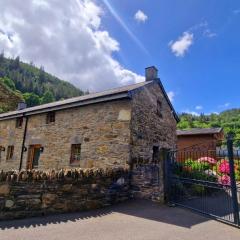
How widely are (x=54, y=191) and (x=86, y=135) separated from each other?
5.18 metres

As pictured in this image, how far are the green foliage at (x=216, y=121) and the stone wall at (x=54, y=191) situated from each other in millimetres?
32611

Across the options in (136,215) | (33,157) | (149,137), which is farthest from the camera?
(33,157)

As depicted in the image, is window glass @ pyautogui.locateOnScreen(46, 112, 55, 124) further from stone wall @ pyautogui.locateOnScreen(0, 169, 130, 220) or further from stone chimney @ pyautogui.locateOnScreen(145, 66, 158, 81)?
stone wall @ pyautogui.locateOnScreen(0, 169, 130, 220)

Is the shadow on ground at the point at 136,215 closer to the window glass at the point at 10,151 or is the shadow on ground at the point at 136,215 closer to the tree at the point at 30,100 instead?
the window glass at the point at 10,151

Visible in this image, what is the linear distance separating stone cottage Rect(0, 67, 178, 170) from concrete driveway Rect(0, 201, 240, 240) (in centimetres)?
321

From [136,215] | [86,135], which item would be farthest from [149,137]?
[136,215]

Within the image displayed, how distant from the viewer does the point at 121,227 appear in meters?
5.82

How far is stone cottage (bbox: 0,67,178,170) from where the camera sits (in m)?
10.8

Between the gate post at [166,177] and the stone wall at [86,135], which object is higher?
the stone wall at [86,135]

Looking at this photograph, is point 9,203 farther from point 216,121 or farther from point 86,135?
point 216,121

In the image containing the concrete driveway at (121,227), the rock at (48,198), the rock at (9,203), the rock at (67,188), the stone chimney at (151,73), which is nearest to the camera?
the concrete driveway at (121,227)

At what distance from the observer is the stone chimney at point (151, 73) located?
14266 mm

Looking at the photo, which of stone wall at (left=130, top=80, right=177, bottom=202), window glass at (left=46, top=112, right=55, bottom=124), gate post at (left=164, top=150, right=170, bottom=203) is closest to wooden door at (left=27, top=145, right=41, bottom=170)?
window glass at (left=46, top=112, right=55, bottom=124)

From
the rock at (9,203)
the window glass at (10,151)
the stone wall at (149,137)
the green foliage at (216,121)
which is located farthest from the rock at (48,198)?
the green foliage at (216,121)
